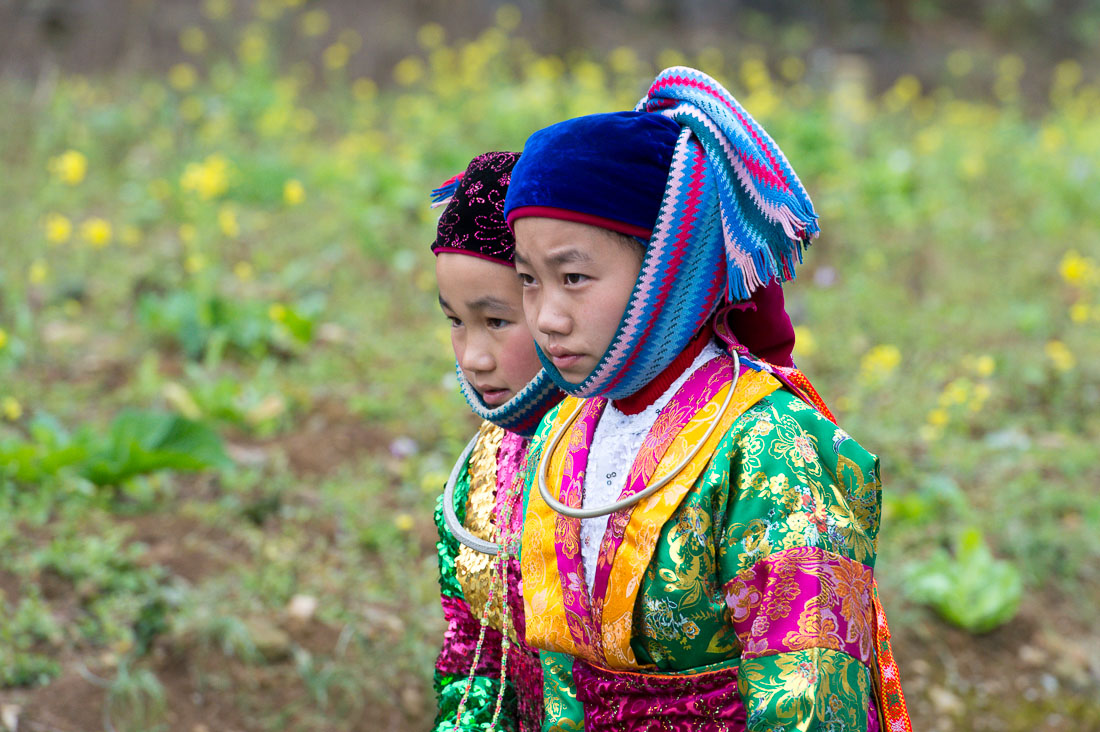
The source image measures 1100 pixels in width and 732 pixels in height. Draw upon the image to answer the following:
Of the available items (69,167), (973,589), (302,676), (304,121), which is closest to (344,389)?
(69,167)

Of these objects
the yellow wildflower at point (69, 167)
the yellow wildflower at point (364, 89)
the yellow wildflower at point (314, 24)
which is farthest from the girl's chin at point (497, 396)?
the yellow wildflower at point (314, 24)

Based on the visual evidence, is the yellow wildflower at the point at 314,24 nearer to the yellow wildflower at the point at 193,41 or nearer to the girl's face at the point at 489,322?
the yellow wildflower at the point at 193,41

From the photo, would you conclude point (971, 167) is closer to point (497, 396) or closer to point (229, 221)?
point (229, 221)

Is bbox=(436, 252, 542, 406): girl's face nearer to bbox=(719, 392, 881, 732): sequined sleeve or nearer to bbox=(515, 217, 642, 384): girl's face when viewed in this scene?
bbox=(515, 217, 642, 384): girl's face

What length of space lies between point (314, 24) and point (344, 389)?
18.0 ft

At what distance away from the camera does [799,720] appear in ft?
3.58

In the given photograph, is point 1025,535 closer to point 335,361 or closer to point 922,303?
point 922,303

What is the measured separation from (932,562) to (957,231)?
3.10 metres

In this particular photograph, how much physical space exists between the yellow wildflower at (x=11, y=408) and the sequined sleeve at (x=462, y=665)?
7.44ft

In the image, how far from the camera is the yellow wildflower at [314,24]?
853 cm

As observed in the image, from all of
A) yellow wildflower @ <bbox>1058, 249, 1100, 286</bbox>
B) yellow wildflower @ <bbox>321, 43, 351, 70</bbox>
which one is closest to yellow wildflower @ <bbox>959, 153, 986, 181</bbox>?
yellow wildflower @ <bbox>1058, 249, 1100, 286</bbox>

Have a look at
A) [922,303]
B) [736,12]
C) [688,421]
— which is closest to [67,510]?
[688,421]

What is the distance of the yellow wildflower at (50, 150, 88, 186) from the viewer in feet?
13.8

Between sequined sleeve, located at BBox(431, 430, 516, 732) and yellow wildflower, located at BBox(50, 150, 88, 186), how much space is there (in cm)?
327
